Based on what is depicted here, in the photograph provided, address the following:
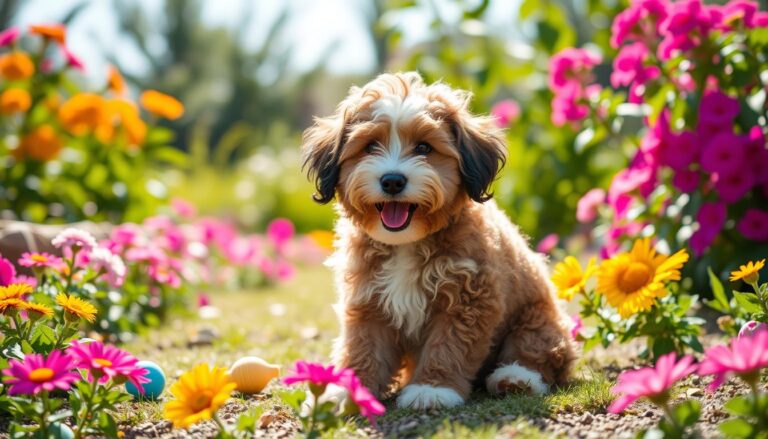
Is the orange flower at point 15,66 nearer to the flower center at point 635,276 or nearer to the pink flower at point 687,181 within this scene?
the pink flower at point 687,181

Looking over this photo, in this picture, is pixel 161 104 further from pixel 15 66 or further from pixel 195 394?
pixel 195 394

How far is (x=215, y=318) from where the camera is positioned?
6.58m

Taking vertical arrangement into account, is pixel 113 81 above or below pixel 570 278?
above

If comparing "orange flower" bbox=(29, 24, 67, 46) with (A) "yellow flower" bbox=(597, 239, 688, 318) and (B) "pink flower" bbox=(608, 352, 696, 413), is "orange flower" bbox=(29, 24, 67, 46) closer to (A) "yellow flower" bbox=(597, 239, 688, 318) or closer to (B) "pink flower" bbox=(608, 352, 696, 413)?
(A) "yellow flower" bbox=(597, 239, 688, 318)

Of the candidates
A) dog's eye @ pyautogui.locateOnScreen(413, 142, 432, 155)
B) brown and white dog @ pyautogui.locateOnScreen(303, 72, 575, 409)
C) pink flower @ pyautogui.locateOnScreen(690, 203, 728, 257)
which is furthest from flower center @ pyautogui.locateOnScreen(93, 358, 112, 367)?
pink flower @ pyautogui.locateOnScreen(690, 203, 728, 257)

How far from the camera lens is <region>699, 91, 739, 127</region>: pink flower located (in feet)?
15.6

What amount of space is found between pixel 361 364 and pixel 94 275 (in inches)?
62.8

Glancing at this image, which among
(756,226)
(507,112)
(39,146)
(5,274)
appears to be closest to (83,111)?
(39,146)

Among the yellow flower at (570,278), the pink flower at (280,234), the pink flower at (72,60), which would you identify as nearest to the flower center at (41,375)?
the yellow flower at (570,278)

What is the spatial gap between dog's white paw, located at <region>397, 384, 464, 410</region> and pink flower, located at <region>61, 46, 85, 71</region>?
16.0 ft

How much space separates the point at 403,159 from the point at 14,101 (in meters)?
4.92

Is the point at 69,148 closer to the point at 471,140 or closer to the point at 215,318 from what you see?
the point at 215,318

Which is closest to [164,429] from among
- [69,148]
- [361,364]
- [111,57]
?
[361,364]

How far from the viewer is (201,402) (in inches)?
111
